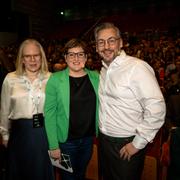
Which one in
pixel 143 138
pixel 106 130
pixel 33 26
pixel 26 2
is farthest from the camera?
pixel 33 26

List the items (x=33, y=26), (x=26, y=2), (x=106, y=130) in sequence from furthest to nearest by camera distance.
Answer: (x=33, y=26) < (x=26, y=2) < (x=106, y=130)

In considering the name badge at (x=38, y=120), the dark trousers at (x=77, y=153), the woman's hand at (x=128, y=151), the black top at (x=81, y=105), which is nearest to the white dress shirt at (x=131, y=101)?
the woman's hand at (x=128, y=151)

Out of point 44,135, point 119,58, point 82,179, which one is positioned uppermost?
point 119,58

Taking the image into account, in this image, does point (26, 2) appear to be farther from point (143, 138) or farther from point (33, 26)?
point (143, 138)

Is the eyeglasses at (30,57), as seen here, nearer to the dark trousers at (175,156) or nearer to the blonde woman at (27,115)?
the blonde woman at (27,115)

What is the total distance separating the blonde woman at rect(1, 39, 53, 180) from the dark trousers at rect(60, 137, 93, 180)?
23cm

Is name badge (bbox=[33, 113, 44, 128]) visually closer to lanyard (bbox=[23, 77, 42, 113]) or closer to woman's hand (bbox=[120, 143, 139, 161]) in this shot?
lanyard (bbox=[23, 77, 42, 113])

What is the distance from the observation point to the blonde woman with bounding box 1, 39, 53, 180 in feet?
7.20

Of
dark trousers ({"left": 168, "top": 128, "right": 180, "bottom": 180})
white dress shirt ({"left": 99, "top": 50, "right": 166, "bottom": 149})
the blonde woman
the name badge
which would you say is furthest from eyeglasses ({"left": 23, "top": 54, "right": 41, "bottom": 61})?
dark trousers ({"left": 168, "top": 128, "right": 180, "bottom": 180})

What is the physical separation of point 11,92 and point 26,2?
16054 millimetres

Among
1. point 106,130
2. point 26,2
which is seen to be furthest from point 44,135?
point 26,2

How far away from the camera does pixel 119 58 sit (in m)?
1.84

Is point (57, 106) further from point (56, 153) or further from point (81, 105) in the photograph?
point (56, 153)

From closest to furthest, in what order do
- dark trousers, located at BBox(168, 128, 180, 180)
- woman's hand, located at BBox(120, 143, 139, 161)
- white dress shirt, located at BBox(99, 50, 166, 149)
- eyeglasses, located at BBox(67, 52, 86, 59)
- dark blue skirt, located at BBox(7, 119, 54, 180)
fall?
dark trousers, located at BBox(168, 128, 180, 180) → white dress shirt, located at BBox(99, 50, 166, 149) → woman's hand, located at BBox(120, 143, 139, 161) → eyeglasses, located at BBox(67, 52, 86, 59) → dark blue skirt, located at BBox(7, 119, 54, 180)
